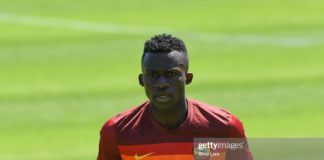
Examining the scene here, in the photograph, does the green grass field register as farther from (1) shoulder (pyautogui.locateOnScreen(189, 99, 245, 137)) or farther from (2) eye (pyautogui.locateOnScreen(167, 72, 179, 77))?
(2) eye (pyautogui.locateOnScreen(167, 72, 179, 77))

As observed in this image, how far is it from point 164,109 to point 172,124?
0.21 m

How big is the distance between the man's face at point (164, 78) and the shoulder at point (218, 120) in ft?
1.07

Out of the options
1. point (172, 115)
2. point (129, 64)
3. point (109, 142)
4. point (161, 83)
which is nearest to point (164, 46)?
point (161, 83)

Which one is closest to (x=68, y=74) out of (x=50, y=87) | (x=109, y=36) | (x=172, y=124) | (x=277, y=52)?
(x=50, y=87)

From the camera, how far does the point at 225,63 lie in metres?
18.8

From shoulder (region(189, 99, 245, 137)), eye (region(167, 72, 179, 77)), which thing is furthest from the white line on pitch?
eye (region(167, 72, 179, 77))

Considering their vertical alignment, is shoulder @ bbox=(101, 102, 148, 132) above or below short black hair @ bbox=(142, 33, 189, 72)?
below

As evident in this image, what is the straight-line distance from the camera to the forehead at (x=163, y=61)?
814 centimetres

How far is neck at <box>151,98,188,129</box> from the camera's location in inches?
328

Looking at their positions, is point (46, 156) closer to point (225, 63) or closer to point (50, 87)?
point (50, 87)

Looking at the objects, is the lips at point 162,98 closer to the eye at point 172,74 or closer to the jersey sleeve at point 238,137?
the eye at point 172,74

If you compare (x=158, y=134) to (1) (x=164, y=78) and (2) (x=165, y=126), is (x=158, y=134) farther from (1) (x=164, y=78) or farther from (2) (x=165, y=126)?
(1) (x=164, y=78)

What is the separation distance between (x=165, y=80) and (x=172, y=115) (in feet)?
1.24

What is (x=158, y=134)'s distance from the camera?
27.8 ft
